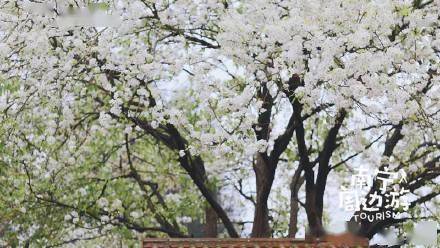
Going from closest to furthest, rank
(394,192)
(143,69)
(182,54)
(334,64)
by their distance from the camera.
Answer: (334,64) → (143,69) → (182,54) → (394,192)

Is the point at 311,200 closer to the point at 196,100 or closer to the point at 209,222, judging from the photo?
the point at 196,100

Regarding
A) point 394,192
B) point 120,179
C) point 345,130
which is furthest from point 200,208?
point 394,192

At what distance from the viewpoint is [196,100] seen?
12625mm

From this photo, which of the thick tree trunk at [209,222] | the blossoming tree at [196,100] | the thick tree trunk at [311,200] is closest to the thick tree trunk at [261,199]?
the blossoming tree at [196,100]

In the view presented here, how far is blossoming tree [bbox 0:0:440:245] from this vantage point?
8672 millimetres

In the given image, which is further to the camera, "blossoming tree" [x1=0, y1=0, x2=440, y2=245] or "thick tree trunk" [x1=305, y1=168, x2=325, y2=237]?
"thick tree trunk" [x1=305, y1=168, x2=325, y2=237]

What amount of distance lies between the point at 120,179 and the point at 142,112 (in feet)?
10.9

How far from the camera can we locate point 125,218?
13203 millimetres

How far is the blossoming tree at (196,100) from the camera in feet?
28.5

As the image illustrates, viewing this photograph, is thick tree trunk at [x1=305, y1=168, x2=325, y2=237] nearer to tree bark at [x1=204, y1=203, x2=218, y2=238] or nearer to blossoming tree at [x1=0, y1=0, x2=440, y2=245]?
blossoming tree at [x1=0, y1=0, x2=440, y2=245]

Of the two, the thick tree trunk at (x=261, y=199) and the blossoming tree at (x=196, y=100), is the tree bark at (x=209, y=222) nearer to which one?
the blossoming tree at (x=196, y=100)

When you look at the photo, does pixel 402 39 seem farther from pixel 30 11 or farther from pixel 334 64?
pixel 30 11

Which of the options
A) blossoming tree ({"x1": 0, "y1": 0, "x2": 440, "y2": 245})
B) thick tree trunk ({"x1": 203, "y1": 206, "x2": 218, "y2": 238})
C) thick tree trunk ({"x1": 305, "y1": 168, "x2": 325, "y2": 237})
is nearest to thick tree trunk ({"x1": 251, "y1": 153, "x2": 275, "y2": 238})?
blossoming tree ({"x1": 0, "y1": 0, "x2": 440, "y2": 245})

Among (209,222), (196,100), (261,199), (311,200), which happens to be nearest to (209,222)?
(209,222)
